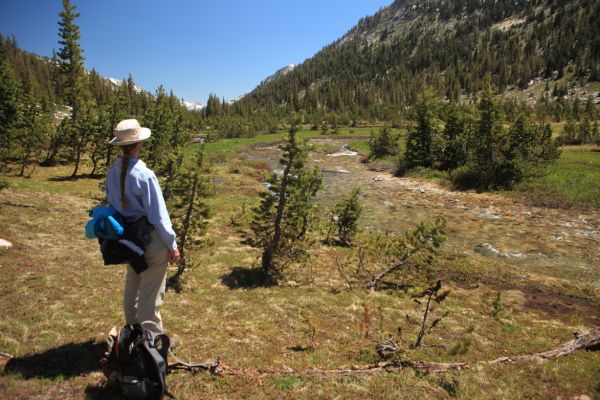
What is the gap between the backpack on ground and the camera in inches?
221

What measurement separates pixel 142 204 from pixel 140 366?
2581mm

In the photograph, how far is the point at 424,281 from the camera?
56.2ft

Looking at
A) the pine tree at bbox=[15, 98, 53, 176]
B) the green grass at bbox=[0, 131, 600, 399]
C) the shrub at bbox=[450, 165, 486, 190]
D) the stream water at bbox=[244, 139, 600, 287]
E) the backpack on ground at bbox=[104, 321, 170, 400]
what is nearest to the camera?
the backpack on ground at bbox=[104, 321, 170, 400]

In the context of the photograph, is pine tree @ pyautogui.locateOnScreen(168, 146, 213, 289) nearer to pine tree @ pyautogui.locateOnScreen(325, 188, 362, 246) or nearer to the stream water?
pine tree @ pyautogui.locateOnScreen(325, 188, 362, 246)

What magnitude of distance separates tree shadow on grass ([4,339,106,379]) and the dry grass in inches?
1.2

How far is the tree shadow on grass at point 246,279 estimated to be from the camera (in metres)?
15.3

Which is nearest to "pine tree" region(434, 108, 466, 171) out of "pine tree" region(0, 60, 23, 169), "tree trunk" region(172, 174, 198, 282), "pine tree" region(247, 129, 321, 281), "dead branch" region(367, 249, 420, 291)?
"dead branch" region(367, 249, 420, 291)

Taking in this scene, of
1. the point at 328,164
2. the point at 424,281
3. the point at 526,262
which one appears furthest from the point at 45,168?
the point at 526,262

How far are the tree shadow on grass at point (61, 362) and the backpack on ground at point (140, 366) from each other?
1017mm

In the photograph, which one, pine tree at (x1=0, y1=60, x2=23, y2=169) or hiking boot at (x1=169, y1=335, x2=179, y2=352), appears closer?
hiking boot at (x1=169, y1=335, x2=179, y2=352)

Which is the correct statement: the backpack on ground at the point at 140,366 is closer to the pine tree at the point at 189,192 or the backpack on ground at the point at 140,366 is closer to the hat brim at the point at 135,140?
the hat brim at the point at 135,140

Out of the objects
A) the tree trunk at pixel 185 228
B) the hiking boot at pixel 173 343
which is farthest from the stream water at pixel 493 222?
the hiking boot at pixel 173 343

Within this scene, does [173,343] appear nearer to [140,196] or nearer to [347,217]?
[140,196]

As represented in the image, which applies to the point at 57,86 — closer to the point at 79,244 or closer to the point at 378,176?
the point at 378,176
